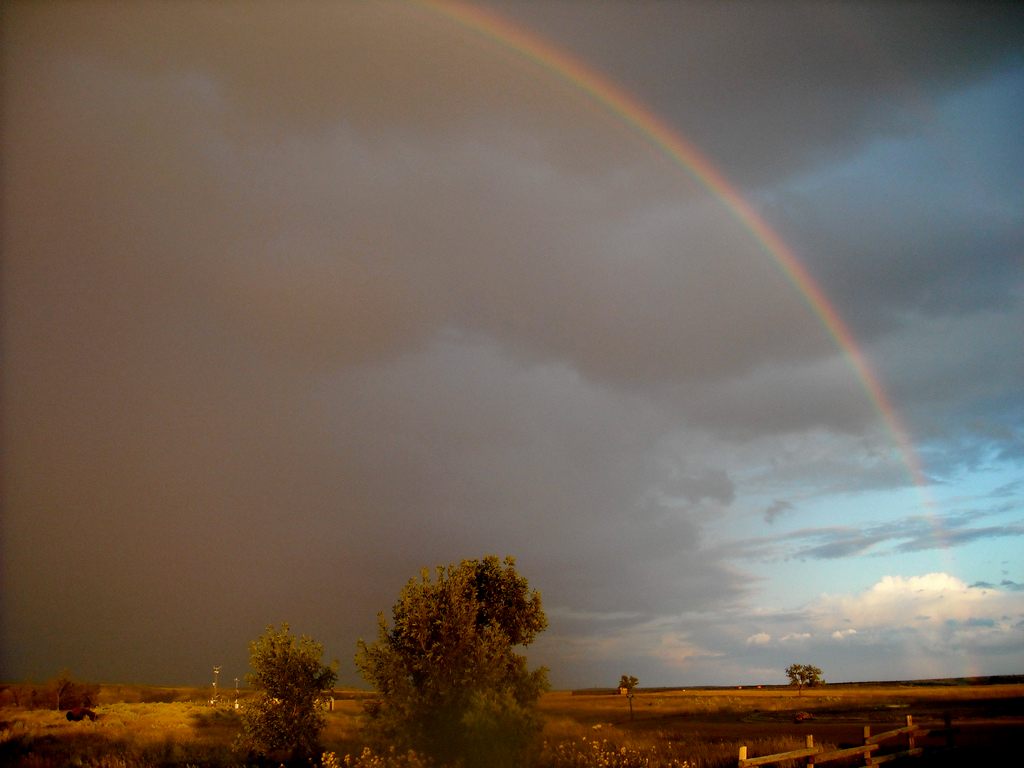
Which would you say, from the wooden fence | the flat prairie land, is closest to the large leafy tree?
the flat prairie land

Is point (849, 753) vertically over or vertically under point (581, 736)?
over

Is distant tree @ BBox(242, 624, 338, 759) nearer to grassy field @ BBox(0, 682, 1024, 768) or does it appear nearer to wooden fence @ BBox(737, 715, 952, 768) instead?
grassy field @ BBox(0, 682, 1024, 768)

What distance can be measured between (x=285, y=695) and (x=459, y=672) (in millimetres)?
11967

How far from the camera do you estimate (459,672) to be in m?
23.8

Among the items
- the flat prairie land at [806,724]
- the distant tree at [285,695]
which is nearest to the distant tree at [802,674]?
the flat prairie land at [806,724]

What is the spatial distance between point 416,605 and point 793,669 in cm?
14490

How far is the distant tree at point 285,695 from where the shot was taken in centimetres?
3127

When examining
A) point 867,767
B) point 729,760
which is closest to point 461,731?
point 729,760

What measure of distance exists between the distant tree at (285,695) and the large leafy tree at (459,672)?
8.96 m

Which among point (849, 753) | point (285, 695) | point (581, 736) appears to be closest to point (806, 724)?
point (581, 736)

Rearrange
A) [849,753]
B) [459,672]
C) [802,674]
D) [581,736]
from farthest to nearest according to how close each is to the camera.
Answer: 1. [802,674]
2. [581,736]
3. [849,753]
4. [459,672]

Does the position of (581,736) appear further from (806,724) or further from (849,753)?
(806,724)

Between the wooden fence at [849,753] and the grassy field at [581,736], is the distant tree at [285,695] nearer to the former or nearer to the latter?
the grassy field at [581,736]

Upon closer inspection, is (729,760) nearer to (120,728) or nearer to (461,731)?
(461,731)
